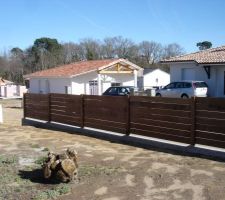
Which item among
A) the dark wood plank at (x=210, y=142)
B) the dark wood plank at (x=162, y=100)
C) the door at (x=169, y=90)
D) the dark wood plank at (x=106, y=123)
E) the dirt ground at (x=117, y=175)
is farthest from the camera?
the door at (x=169, y=90)

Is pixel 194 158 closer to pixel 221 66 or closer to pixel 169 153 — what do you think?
pixel 169 153

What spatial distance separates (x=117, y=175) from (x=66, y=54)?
90463 millimetres

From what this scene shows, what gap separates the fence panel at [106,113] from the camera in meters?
12.9

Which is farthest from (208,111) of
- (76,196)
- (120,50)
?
(120,50)

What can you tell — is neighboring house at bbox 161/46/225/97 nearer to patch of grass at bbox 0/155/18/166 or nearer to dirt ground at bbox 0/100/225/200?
dirt ground at bbox 0/100/225/200

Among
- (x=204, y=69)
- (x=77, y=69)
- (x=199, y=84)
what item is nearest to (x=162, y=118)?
(x=199, y=84)

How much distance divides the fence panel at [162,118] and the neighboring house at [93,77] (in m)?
32.1

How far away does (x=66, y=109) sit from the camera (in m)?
15.6

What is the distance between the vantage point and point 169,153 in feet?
35.0

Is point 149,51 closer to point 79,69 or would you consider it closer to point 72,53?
point 72,53

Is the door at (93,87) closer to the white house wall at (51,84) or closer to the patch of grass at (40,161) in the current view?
the white house wall at (51,84)

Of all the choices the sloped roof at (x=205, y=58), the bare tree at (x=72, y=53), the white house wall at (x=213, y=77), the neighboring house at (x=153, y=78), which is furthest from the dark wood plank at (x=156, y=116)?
the bare tree at (x=72, y=53)

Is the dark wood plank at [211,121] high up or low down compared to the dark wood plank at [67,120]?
up

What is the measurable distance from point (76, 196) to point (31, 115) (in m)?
11.1
